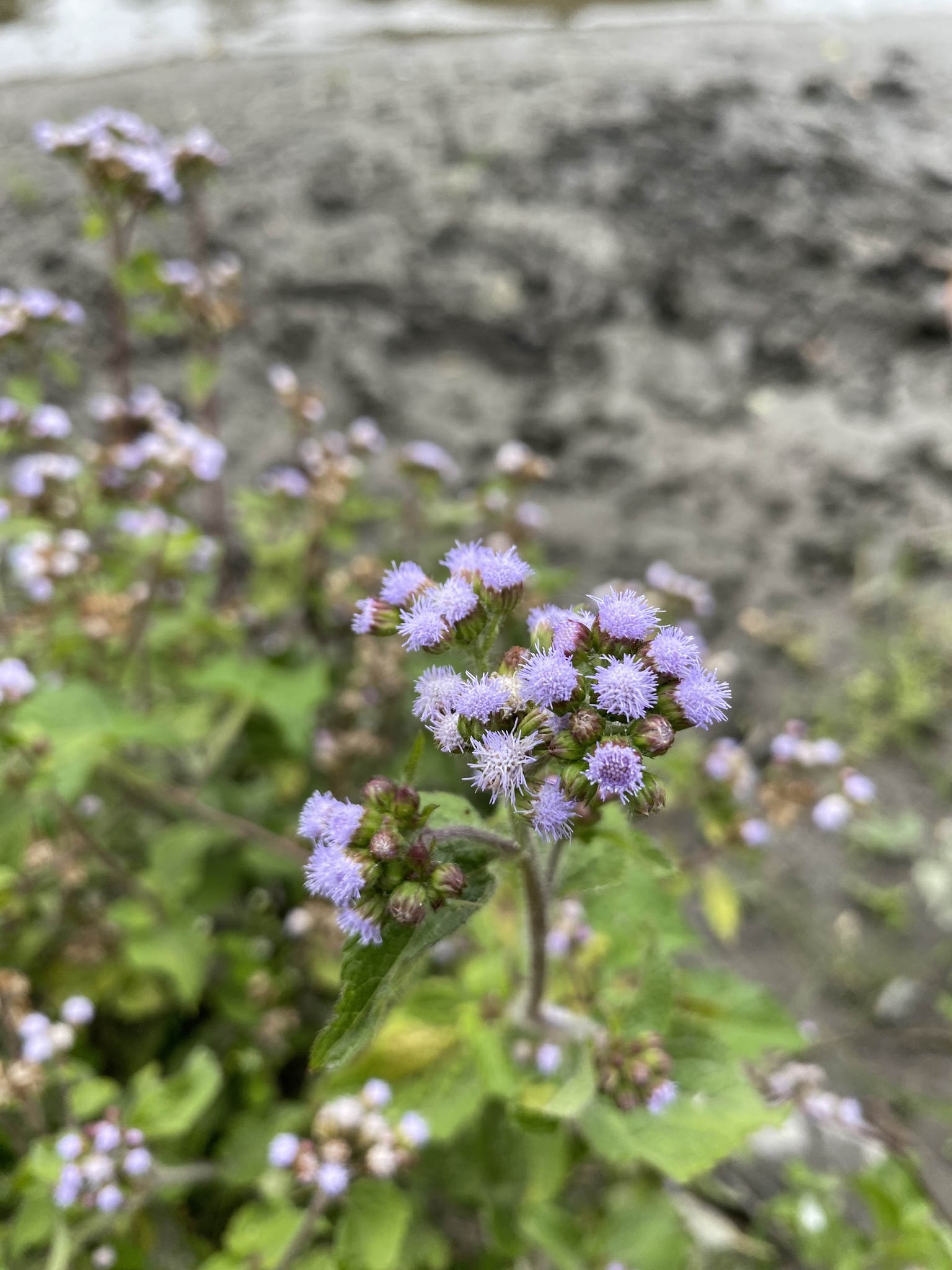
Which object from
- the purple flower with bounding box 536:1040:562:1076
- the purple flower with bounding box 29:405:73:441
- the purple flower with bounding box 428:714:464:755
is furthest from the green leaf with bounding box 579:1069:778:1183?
the purple flower with bounding box 29:405:73:441

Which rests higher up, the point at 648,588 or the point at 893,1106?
the point at 648,588

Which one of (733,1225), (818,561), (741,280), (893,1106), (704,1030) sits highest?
(741,280)

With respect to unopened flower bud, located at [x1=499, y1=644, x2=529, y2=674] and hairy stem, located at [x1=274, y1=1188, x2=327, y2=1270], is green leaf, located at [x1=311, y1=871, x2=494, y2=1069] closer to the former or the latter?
unopened flower bud, located at [x1=499, y1=644, x2=529, y2=674]

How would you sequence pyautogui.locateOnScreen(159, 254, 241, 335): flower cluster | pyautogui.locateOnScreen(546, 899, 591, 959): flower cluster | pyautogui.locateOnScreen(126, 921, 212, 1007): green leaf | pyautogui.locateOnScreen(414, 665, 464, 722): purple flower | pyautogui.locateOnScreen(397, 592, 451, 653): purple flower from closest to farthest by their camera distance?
pyautogui.locateOnScreen(414, 665, 464, 722): purple flower → pyautogui.locateOnScreen(397, 592, 451, 653): purple flower → pyautogui.locateOnScreen(546, 899, 591, 959): flower cluster → pyautogui.locateOnScreen(126, 921, 212, 1007): green leaf → pyautogui.locateOnScreen(159, 254, 241, 335): flower cluster

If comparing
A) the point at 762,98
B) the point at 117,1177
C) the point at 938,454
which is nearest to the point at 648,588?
the point at 938,454

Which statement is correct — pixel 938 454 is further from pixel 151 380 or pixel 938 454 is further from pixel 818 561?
pixel 151 380

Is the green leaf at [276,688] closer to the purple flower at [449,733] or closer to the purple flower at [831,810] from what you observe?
the purple flower at [449,733]
